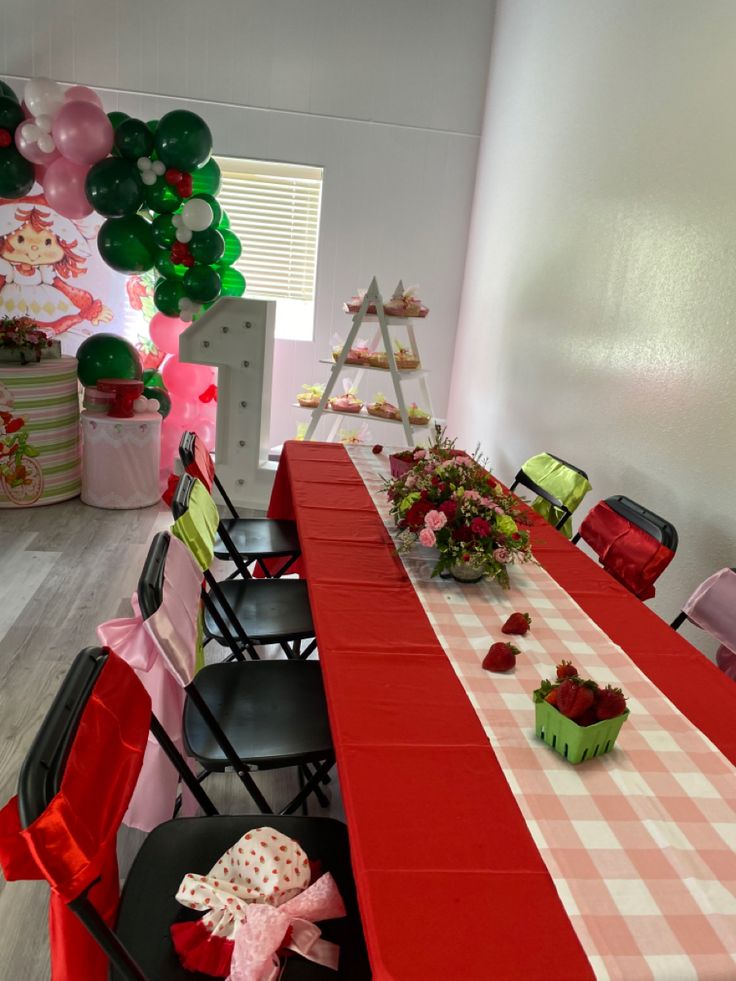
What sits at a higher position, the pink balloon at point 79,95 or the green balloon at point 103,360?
the pink balloon at point 79,95

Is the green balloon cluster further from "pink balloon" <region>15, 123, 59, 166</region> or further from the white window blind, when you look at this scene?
the white window blind

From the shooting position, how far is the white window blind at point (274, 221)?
5672 millimetres

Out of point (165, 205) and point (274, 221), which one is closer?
point (165, 205)

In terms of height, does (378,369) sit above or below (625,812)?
above

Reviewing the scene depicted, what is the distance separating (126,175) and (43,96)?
63 cm

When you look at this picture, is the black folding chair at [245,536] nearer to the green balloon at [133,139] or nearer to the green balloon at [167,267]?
the green balloon at [167,267]

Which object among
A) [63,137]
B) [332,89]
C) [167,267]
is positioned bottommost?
[167,267]

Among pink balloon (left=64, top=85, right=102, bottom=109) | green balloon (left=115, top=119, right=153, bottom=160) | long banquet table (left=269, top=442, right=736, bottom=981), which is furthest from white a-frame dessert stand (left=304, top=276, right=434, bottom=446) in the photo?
long banquet table (left=269, top=442, right=736, bottom=981)

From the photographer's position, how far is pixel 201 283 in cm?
458

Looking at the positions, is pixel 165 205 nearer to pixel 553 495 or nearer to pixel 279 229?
pixel 279 229

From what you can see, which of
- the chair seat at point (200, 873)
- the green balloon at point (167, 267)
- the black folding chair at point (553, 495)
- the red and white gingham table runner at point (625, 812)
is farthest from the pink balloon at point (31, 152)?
the chair seat at point (200, 873)

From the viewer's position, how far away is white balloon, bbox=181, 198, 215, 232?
4.34 meters

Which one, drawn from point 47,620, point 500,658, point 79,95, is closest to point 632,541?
point 500,658

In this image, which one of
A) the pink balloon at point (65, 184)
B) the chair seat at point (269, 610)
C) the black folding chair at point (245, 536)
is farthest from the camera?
the pink balloon at point (65, 184)
